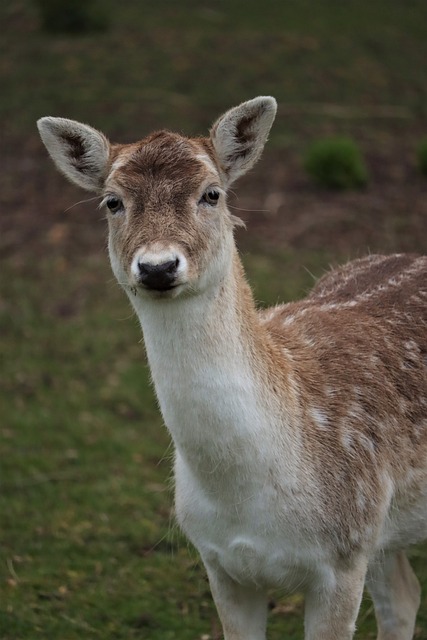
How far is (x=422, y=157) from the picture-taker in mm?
12281

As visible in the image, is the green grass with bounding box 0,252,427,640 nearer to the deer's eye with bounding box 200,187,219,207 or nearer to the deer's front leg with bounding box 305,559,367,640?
the deer's eye with bounding box 200,187,219,207

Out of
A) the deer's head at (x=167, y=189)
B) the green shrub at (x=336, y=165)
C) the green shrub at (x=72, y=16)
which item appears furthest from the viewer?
the green shrub at (x=72, y=16)

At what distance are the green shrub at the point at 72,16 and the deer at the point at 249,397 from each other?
477 inches

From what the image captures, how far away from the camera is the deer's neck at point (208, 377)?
433cm

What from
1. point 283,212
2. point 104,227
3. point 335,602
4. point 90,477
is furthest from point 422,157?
point 335,602

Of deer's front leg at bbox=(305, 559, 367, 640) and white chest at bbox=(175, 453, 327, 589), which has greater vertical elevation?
white chest at bbox=(175, 453, 327, 589)

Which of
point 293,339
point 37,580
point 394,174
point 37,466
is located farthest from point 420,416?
point 394,174

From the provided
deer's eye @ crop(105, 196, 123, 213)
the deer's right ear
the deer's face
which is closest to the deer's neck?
the deer's face

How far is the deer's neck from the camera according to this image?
4332mm

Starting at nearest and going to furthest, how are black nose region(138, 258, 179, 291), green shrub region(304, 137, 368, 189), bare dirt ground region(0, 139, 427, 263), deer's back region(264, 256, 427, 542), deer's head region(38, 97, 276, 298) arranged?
1. black nose region(138, 258, 179, 291)
2. deer's head region(38, 97, 276, 298)
3. deer's back region(264, 256, 427, 542)
4. bare dirt ground region(0, 139, 427, 263)
5. green shrub region(304, 137, 368, 189)

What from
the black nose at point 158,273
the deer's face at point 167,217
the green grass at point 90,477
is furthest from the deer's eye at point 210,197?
the green grass at point 90,477

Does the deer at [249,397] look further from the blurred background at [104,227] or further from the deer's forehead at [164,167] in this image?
the blurred background at [104,227]

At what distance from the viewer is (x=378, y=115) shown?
14.2 metres

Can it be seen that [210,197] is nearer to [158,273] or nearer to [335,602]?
[158,273]
